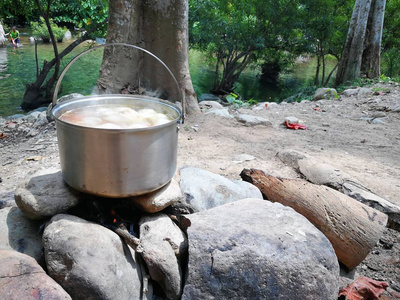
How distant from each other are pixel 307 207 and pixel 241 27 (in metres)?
10.3

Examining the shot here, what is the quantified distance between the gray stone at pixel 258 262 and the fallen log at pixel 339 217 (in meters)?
0.49

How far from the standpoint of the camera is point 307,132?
5.39 meters

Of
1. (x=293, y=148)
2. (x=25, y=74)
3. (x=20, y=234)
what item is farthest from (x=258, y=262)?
(x=25, y=74)

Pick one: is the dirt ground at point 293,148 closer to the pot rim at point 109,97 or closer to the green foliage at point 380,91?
the pot rim at point 109,97

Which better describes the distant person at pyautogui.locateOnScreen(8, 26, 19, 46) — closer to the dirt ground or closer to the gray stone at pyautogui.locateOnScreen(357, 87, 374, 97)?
the dirt ground

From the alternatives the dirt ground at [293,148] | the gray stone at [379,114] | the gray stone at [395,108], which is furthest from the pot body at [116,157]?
the gray stone at [395,108]

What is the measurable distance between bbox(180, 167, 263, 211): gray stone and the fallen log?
0.31 meters

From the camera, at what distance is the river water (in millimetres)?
11672

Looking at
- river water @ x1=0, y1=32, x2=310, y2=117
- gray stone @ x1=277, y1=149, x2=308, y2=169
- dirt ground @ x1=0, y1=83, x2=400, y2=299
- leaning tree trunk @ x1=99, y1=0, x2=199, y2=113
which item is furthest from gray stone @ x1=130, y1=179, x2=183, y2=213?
river water @ x1=0, y1=32, x2=310, y2=117

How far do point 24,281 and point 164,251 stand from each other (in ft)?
2.72

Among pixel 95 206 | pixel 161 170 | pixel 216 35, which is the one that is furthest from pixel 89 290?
pixel 216 35

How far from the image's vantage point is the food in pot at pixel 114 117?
2.21 meters

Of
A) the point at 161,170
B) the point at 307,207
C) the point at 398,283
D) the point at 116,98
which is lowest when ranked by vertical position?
the point at 398,283

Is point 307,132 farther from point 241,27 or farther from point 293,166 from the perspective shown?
point 241,27
